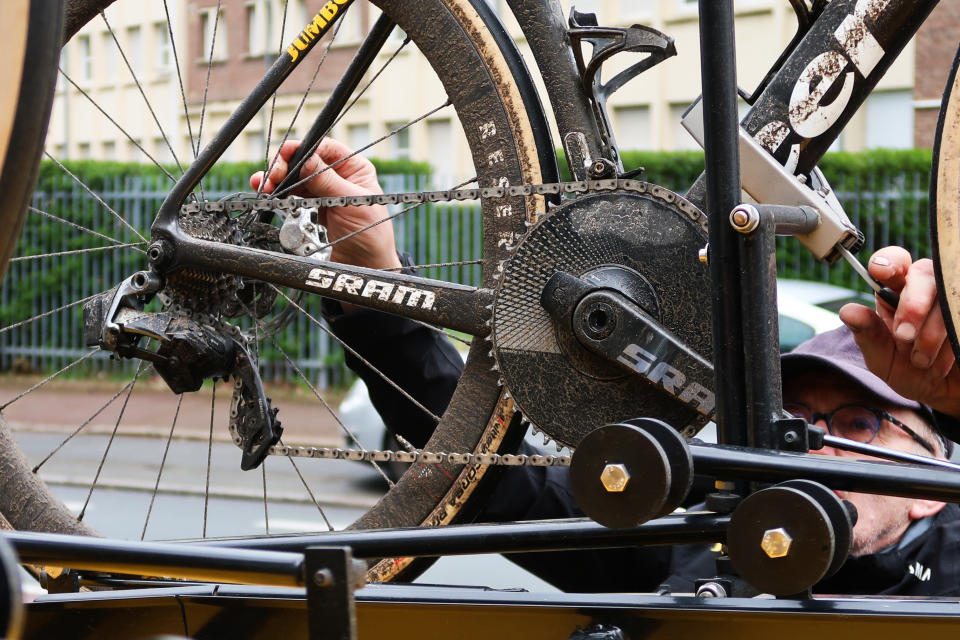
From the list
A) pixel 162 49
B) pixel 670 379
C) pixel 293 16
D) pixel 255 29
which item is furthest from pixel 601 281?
pixel 162 49

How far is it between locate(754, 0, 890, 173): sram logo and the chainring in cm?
17

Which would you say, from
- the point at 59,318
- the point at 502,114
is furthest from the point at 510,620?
the point at 59,318

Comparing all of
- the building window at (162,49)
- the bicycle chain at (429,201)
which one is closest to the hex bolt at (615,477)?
the bicycle chain at (429,201)

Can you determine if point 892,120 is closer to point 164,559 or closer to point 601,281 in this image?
point 601,281

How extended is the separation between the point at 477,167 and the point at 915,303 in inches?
26.3

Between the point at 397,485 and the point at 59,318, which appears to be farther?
the point at 59,318

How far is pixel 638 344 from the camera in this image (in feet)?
5.23

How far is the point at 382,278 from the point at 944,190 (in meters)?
0.83

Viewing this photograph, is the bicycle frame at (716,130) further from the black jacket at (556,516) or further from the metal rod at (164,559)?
the metal rod at (164,559)

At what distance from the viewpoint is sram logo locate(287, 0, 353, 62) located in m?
1.93

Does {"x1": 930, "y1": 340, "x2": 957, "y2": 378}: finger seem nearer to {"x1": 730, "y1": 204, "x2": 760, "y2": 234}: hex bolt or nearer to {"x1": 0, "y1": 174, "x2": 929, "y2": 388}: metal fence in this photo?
{"x1": 730, "y1": 204, "x2": 760, "y2": 234}: hex bolt

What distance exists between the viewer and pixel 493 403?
1.79m

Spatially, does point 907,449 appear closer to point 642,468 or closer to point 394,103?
point 642,468

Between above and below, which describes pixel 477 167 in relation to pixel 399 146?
below
